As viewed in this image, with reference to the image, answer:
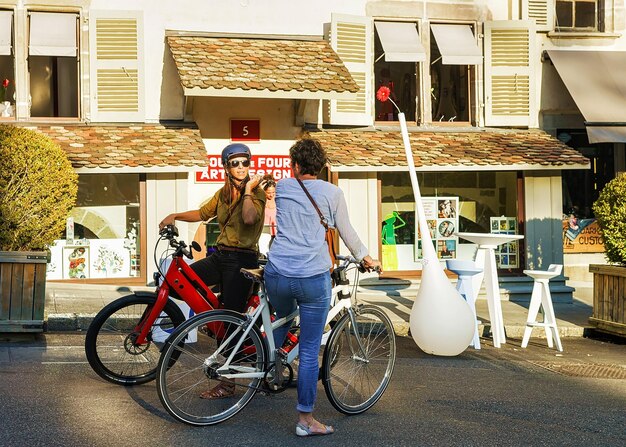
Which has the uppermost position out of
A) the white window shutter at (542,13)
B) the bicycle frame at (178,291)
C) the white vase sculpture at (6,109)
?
the white window shutter at (542,13)

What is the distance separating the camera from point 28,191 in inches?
415

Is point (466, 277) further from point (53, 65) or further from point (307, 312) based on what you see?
point (53, 65)

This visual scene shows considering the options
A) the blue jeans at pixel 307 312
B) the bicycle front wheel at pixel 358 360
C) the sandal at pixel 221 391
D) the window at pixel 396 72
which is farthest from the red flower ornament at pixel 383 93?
the blue jeans at pixel 307 312

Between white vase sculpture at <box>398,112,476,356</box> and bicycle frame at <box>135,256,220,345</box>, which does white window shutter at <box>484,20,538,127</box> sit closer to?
white vase sculpture at <box>398,112,476,356</box>

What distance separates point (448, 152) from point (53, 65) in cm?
620

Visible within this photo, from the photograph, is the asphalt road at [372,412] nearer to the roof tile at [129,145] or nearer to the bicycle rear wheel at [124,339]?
the bicycle rear wheel at [124,339]

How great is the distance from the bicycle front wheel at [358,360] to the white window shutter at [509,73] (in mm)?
10020

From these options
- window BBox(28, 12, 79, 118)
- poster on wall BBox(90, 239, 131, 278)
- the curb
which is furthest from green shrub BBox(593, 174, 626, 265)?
window BBox(28, 12, 79, 118)

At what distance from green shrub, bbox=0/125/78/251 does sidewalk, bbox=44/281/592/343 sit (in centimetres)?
106

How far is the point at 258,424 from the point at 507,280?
1007cm


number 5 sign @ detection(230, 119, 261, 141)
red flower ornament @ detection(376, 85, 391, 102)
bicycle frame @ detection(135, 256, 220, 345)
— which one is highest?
red flower ornament @ detection(376, 85, 391, 102)

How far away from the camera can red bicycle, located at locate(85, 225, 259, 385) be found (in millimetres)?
7109

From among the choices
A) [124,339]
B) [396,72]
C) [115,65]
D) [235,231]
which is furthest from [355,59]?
[124,339]

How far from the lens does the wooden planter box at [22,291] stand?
9711 millimetres
